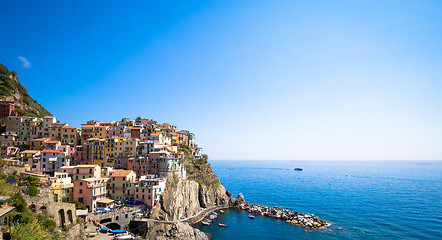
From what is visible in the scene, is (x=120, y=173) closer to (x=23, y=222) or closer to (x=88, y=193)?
(x=88, y=193)

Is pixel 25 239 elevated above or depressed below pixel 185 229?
above

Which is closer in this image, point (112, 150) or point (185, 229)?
point (185, 229)

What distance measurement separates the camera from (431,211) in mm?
75375

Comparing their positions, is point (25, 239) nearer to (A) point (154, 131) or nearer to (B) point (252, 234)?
(B) point (252, 234)

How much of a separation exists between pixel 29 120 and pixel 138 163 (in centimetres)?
3938

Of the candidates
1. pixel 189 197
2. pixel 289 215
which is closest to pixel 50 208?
pixel 189 197

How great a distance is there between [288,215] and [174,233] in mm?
36419

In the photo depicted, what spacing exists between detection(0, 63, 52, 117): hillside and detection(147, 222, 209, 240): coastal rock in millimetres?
67333

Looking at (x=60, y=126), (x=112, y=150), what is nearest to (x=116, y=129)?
(x=112, y=150)

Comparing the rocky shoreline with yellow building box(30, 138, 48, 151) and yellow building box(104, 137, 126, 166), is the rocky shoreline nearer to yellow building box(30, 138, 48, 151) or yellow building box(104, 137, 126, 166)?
yellow building box(104, 137, 126, 166)

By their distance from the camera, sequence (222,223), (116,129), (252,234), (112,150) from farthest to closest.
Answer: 1. (116,129)
2. (112,150)
3. (222,223)
4. (252,234)

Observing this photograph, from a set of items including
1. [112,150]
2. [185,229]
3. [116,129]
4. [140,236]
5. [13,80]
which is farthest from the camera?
[13,80]

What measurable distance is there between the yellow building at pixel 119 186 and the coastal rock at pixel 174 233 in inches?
553

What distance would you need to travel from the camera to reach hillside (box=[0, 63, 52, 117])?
83356 millimetres
